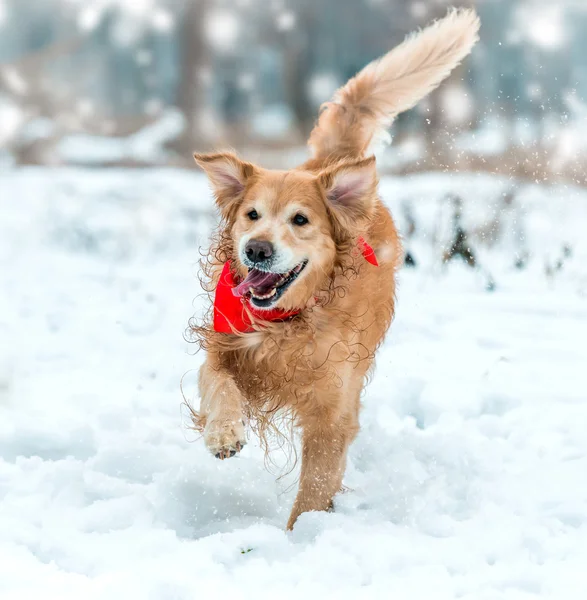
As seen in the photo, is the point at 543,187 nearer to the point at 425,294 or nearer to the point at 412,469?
the point at 425,294

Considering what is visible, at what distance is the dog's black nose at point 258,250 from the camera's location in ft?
8.57

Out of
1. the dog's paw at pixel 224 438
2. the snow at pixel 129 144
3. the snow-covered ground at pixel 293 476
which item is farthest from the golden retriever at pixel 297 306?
the snow at pixel 129 144

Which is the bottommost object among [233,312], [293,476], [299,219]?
[293,476]

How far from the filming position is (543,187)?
922 centimetres

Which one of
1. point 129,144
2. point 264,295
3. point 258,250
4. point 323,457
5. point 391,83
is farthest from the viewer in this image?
point 129,144

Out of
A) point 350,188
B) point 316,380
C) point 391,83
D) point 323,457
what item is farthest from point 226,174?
point 391,83

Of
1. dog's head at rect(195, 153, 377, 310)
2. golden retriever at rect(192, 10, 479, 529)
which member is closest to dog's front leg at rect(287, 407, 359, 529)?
golden retriever at rect(192, 10, 479, 529)

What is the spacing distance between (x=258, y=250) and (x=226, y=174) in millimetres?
568

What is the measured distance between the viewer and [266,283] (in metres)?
2.79

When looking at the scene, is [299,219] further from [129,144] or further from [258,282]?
[129,144]

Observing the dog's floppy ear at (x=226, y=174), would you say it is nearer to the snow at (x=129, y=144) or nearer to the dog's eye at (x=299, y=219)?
the dog's eye at (x=299, y=219)

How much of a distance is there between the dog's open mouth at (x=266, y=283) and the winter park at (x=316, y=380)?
0.04 ft

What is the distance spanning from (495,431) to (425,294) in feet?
9.51

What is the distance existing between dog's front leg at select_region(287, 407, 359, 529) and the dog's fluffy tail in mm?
1558
